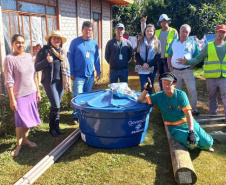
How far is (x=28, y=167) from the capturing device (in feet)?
11.7

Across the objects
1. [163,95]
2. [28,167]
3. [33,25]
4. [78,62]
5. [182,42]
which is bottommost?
[28,167]

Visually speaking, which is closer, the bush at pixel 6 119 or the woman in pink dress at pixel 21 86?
the woman in pink dress at pixel 21 86

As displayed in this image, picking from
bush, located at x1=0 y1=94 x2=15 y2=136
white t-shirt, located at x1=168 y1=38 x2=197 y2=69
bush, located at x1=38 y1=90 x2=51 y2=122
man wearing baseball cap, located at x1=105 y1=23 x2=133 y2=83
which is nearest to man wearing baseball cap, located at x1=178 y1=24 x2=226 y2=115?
white t-shirt, located at x1=168 y1=38 x2=197 y2=69

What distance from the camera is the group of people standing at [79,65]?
3.64m

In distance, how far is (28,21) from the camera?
5.64 meters

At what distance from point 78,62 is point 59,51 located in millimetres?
631

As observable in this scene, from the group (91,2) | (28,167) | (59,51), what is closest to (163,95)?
(59,51)

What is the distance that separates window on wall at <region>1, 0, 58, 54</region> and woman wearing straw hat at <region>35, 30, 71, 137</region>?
4.34 ft

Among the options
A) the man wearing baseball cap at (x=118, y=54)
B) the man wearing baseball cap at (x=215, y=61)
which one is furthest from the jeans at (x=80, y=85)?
the man wearing baseball cap at (x=215, y=61)

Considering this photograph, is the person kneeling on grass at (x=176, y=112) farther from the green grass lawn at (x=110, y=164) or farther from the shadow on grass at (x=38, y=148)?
the shadow on grass at (x=38, y=148)

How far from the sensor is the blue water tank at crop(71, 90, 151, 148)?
369 centimetres

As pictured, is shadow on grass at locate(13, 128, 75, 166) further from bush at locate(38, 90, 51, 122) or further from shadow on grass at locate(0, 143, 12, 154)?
bush at locate(38, 90, 51, 122)

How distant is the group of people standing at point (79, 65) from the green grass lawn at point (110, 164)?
0.31 metres

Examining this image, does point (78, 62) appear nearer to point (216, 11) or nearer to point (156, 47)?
point (156, 47)
